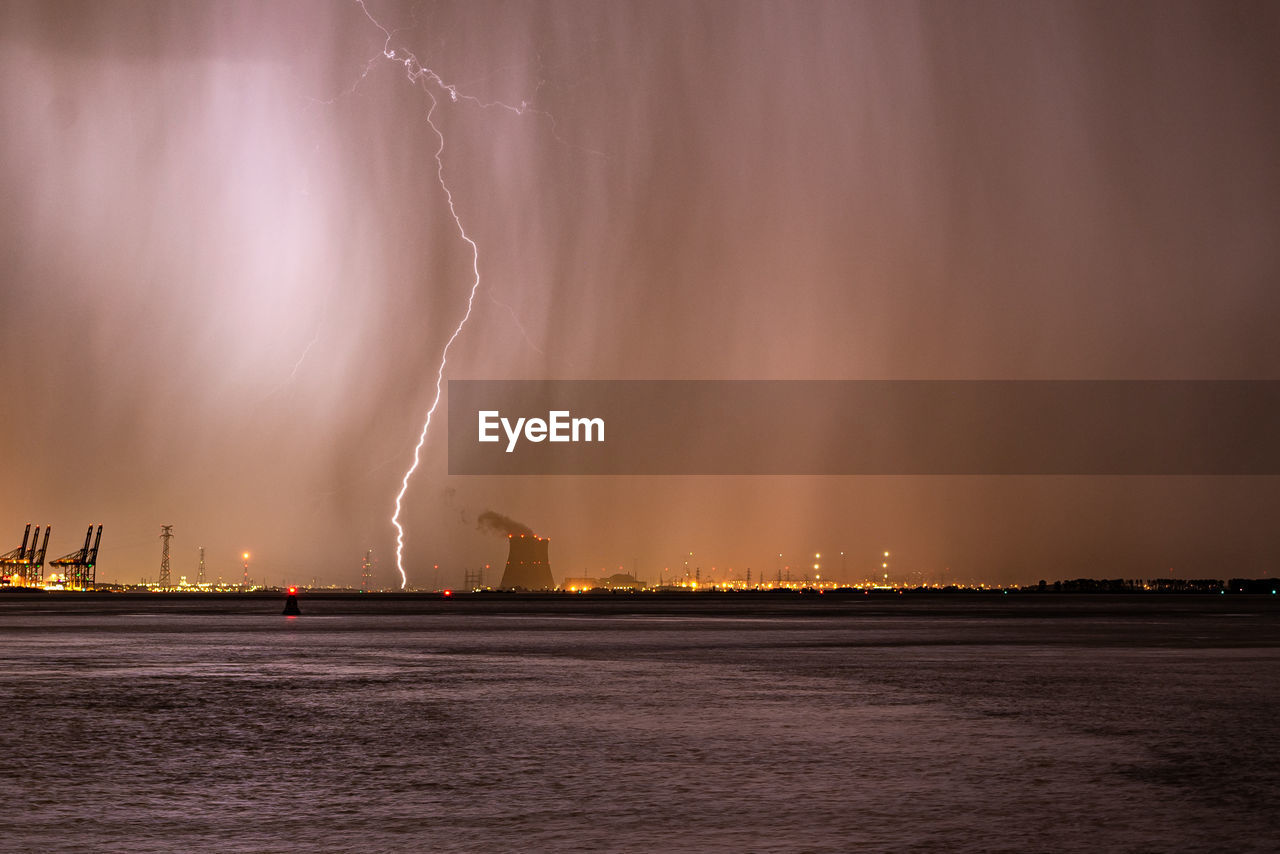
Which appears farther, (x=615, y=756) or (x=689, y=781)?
(x=615, y=756)

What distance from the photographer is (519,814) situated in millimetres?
12672

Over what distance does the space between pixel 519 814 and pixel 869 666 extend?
24031 mm

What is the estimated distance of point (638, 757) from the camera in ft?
55.0

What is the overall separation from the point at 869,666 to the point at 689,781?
21.5m

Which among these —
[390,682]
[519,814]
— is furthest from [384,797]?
[390,682]

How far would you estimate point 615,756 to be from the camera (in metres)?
16.8

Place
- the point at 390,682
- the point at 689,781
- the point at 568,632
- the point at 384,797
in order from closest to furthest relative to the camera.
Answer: the point at 384,797, the point at 689,781, the point at 390,682, the point at 568,632

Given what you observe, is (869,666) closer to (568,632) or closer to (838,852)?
(838,852)

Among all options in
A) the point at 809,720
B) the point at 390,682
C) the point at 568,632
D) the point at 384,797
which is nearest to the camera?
the point at 384,797

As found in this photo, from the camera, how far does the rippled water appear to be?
468 inches

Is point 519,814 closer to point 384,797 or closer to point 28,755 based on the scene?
point 384,797

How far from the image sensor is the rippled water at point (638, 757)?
11883 millimetres

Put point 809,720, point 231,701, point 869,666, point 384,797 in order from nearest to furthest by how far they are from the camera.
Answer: point 384,797 < point 809,720 < point 231,701 < point 869,666

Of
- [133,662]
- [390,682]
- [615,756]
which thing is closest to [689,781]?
[615,756]
